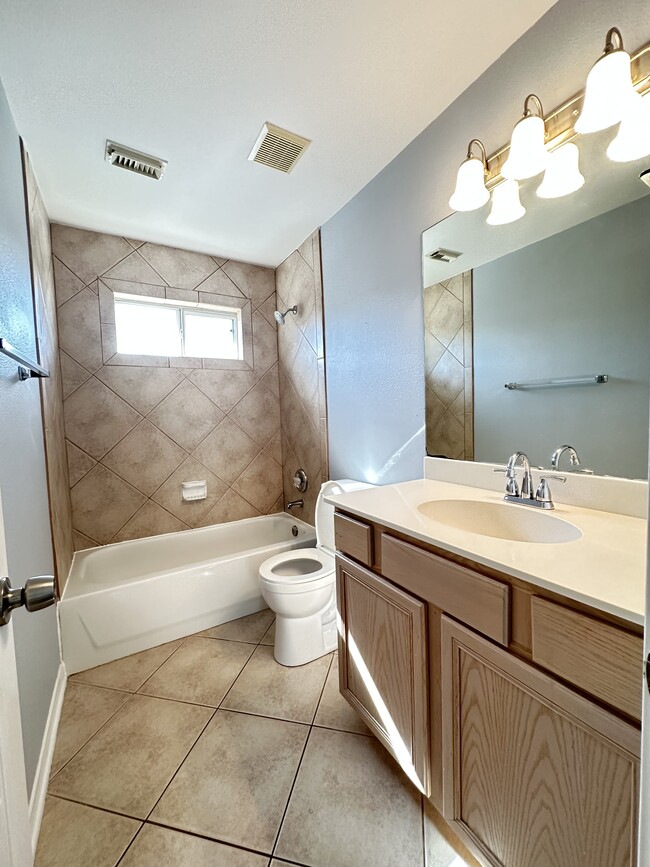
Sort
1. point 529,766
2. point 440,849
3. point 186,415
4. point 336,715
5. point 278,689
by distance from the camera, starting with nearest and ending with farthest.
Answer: point 529,766 → point 440,849 → point 336,715 → point 278,689 → point 186,415

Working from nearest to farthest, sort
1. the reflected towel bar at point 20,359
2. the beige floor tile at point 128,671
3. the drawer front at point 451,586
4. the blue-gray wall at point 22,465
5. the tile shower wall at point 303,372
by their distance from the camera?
1. the drawer front at point 451,586
2. the reflected towel bar at point 20,359
3. the blue-gray wall at point 22,465
4. the beige floor tile at point 128,671
5. the tile shower wall at point 303,372

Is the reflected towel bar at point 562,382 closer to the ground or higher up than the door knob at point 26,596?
higher up

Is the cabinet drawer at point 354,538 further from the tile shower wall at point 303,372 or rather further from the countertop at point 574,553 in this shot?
the tile shower wall at point 303,372

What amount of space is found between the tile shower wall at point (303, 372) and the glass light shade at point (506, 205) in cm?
124

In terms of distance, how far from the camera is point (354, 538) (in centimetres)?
115

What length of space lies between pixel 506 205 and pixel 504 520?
1.10 meters

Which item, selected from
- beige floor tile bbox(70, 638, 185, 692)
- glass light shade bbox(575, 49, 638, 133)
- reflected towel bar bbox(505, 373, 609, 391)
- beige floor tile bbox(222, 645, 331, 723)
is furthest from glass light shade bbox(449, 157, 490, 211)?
beige floor tile bbox(70, 638, 185, 692)

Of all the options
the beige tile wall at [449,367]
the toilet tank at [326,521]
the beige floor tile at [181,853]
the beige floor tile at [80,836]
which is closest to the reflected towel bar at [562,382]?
the beige tile wall at [449,367]

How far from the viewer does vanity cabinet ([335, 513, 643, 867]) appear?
22.2 inches

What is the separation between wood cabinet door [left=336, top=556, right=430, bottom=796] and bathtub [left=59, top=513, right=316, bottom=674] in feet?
3.31

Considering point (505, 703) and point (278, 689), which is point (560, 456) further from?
point (278, 689)

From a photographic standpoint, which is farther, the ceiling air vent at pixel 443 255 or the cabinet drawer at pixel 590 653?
the ceiling air vent at pixel 443 255

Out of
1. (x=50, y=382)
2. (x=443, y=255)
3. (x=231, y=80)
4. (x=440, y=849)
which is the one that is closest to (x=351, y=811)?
(x=440, y=849)

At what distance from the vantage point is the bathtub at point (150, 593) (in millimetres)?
1692
